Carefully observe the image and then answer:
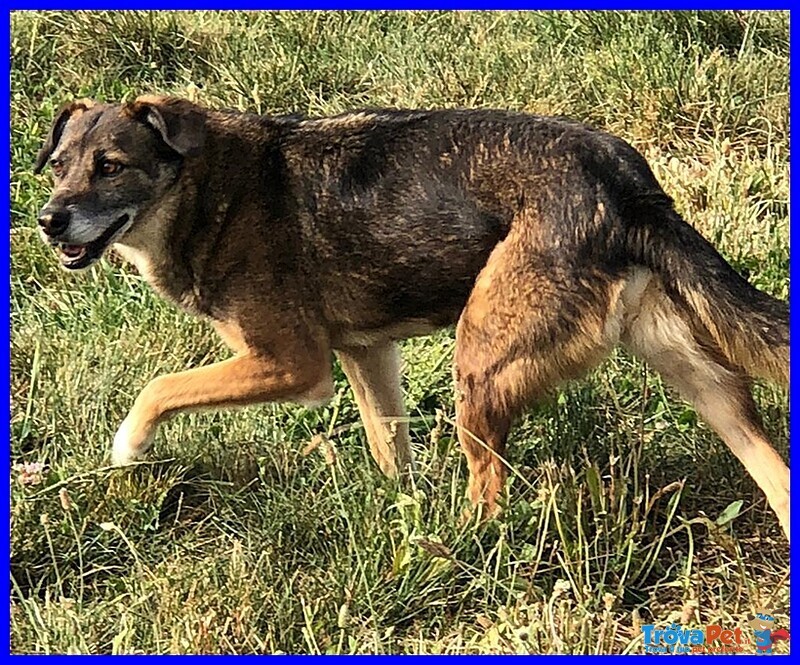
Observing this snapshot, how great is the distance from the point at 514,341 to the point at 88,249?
1.61 metres

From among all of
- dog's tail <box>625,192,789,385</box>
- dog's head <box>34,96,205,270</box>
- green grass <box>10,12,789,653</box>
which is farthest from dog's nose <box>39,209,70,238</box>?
dog's tail <box>625,192,789,385</box>

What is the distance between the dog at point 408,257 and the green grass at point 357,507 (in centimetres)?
24

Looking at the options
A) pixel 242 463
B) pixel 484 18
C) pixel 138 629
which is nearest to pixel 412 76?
pixel 484 18

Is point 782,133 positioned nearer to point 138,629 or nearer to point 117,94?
point 117,94

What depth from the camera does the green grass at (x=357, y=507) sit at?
380cm

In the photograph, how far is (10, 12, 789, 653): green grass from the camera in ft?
12.5

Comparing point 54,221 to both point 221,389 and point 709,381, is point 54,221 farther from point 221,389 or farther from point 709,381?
point 709,381

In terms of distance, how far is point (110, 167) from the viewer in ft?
14.0

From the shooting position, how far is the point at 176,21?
25.9 ft

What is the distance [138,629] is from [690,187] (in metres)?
3.82
